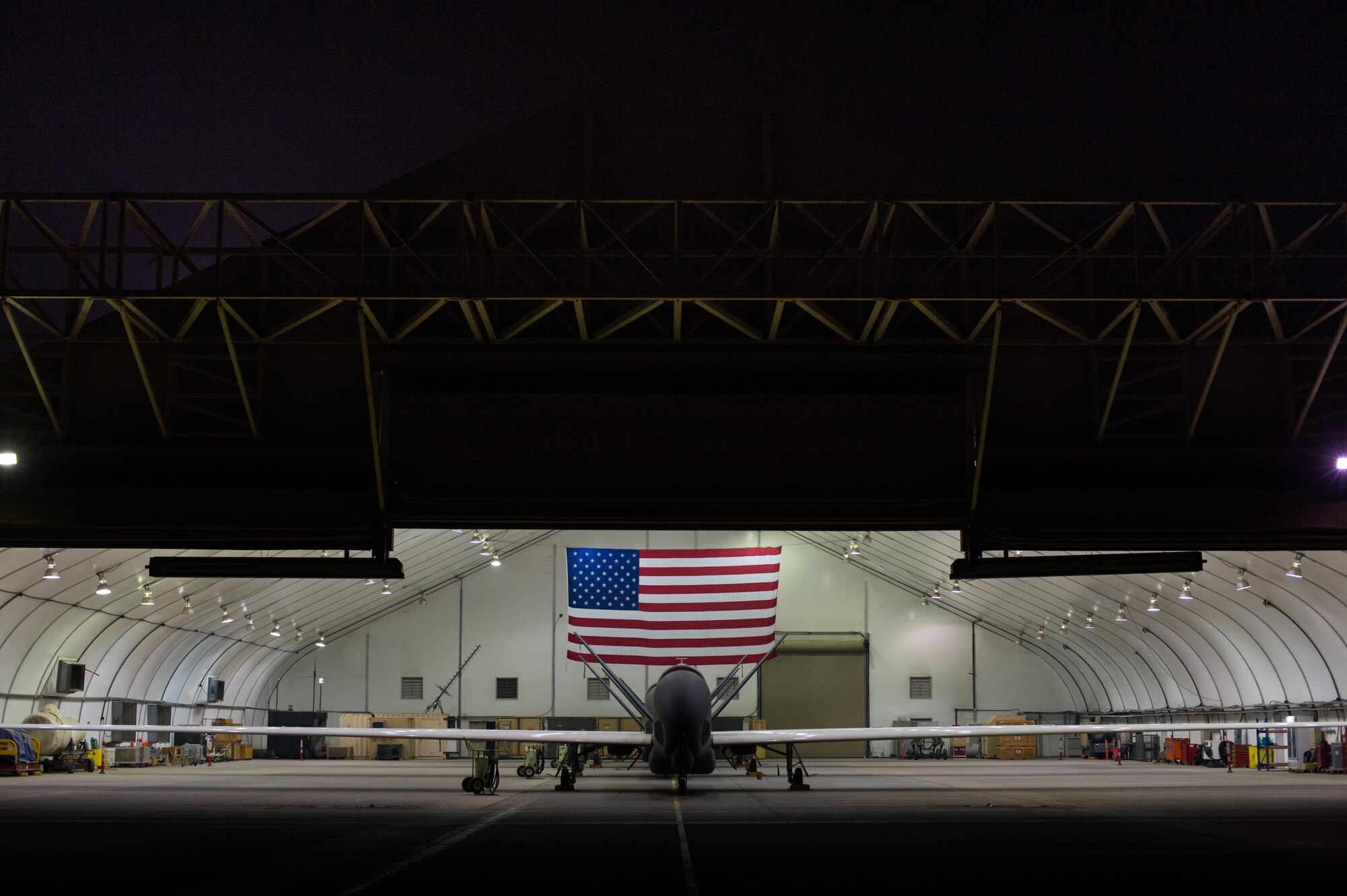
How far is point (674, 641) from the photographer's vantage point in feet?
120

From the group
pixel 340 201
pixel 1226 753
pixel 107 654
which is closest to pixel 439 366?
pixel 340 201

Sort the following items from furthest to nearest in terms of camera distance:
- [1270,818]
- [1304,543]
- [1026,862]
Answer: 1. [1270,818]
2. [1304,543]
3. [1026,862]

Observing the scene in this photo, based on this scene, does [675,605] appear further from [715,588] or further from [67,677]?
[67,677]

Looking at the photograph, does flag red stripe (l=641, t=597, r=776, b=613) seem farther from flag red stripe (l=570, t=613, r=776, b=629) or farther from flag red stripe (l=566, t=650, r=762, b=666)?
flag red stripe (l=566, t=650, r=762, b=666)

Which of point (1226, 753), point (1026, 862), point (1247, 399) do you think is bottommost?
point (1226, 753)

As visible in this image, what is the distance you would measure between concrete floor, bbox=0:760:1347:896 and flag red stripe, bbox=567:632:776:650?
426cm

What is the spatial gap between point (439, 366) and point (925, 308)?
729cm

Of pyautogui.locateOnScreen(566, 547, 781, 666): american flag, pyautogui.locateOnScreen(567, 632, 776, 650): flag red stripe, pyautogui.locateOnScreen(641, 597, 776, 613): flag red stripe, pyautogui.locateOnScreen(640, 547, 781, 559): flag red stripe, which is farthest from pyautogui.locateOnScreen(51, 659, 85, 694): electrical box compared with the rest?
pyautogui.locateOnScreen(640, 547, 781, 559): flag red stripe

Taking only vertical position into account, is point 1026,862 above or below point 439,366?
below

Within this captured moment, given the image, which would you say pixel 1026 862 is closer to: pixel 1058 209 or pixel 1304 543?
pixel 1304 543

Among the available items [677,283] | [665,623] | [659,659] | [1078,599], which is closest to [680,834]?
[677,283]

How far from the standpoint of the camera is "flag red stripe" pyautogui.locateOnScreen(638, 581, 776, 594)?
36750 millimetres

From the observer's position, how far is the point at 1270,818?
68.3 ft

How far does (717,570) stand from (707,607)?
46.6 inches
